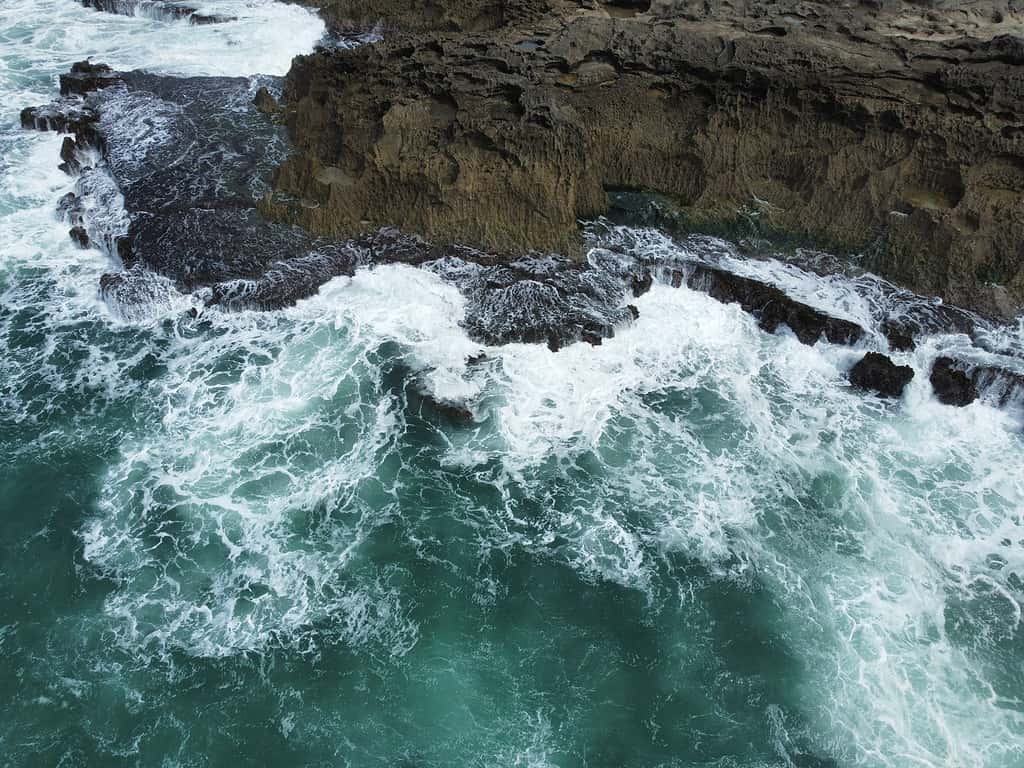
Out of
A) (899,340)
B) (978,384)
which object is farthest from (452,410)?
(978,384)

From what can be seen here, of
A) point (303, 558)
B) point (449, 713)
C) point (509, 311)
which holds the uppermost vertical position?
point (509, 311)

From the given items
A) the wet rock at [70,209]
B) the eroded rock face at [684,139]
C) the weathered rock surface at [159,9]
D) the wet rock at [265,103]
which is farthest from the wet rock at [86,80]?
the eroded rock face at [684,139]

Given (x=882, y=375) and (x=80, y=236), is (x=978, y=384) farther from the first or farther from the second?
(x=80, y=236)

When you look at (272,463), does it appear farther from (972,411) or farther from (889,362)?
(972,411)

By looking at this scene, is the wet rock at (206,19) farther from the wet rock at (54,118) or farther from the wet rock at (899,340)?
the wet rock at (899,340)

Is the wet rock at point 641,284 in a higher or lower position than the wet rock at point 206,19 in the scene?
lower

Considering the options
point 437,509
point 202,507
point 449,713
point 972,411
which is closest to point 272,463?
point 202,507
